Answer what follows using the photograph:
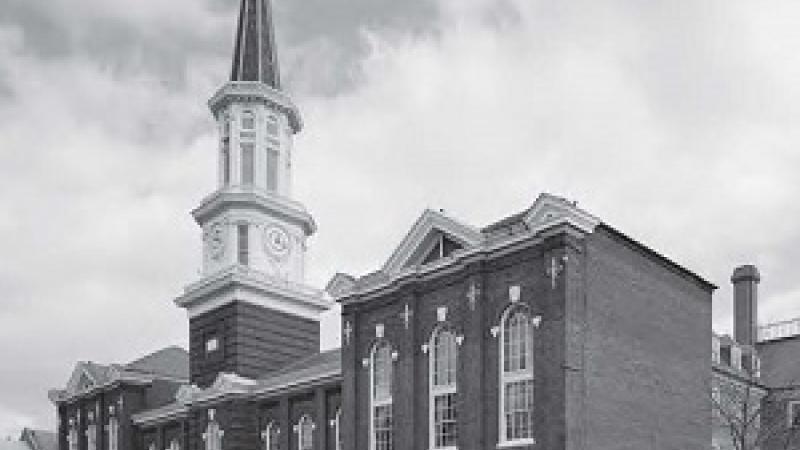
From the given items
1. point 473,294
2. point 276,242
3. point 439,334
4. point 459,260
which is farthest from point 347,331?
point 276,242

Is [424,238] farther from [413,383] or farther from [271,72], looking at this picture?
[271,72]

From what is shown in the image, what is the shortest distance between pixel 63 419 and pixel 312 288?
18821 millimetres

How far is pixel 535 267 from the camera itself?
29344 mm

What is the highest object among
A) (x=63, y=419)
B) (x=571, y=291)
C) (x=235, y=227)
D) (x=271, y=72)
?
(x=271, y=72)

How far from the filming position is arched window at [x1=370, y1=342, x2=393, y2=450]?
3377 centimetres

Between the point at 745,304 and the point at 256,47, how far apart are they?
26.9 meters

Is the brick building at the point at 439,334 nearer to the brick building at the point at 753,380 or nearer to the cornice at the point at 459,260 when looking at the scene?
the cornice at the point at 459,260

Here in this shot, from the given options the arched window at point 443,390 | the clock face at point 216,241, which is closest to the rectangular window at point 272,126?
the clock face at point 216,241

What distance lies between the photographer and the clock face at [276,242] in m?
46.9

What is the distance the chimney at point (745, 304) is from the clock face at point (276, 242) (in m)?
21.7

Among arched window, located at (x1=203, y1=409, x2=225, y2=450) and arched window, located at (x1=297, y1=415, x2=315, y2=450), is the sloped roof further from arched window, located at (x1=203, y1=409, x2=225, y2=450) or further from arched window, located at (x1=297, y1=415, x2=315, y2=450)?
arched window, located at (x1=297, y1=415, x2=315, y2=450)

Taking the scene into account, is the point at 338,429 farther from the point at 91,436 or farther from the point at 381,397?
the point at 91,436

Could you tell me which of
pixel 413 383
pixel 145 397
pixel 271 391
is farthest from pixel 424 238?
pixel 145 397

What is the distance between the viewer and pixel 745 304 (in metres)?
50.7
